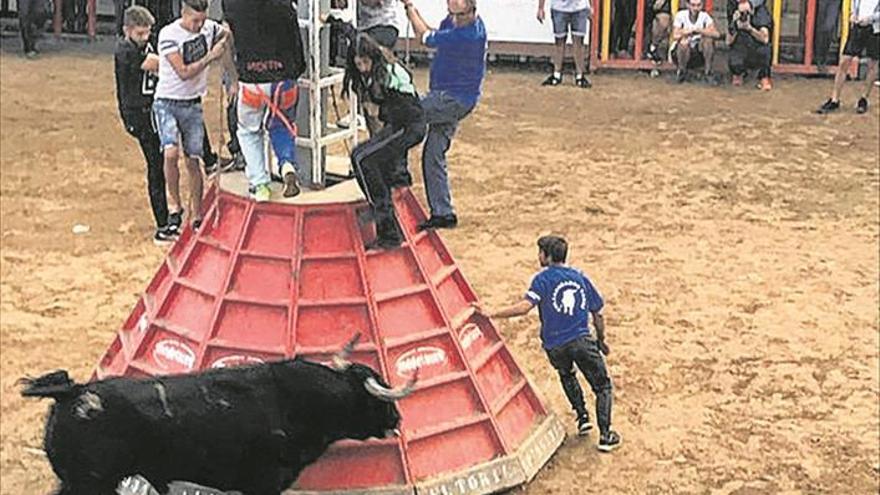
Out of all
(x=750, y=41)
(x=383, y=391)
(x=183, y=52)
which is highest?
(x=183, y=52)

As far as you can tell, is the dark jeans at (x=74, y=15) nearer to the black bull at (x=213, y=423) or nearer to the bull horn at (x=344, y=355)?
the bull horn at (x=344, y=355)

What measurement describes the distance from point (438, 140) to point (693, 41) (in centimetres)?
1056

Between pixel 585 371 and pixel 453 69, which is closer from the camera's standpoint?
pixel 585 371

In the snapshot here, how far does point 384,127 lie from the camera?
824cm

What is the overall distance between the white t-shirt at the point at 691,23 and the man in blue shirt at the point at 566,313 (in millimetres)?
11631

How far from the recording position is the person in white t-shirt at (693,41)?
19359 mm

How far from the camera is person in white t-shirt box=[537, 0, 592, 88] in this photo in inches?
761

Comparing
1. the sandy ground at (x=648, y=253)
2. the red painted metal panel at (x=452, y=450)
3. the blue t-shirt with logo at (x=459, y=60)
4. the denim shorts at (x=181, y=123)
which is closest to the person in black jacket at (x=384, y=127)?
the red painted metal panel at (x=452, y=450)

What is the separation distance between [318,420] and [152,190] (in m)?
5.88

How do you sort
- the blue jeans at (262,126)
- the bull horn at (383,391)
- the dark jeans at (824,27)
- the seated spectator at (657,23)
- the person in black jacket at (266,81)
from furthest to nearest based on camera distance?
1. the seated spectator at (657,23)
2. the dark jeans at (824,27)
3. the blue jeans at (262,126)
4. the person in black jacket at (266,81)
5. the bull horn at (383,391)

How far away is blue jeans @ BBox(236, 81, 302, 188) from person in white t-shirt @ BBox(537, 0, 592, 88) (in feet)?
37.7

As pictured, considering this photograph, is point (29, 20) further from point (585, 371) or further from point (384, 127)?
point (585, 371)

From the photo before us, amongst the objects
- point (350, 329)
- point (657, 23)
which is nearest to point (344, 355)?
point (350, 329)

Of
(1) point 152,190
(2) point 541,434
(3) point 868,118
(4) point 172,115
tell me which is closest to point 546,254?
(2) point 541,434
